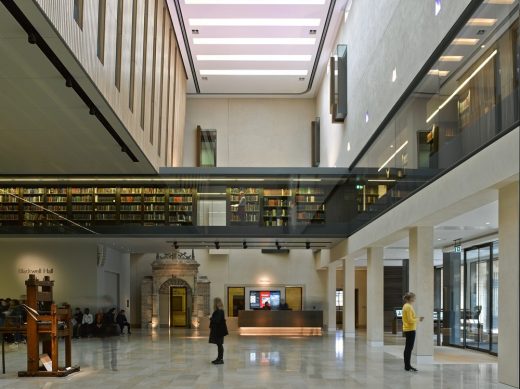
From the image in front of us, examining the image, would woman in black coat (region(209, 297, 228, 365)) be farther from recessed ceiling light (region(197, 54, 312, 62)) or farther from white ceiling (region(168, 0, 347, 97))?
recessed ceiling light (region(197, 54, 312, 62))

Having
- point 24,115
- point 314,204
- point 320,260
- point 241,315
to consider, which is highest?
point 24,115

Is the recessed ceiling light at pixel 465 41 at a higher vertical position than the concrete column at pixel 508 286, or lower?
higher

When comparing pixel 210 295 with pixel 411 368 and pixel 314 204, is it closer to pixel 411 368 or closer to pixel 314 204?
pixel 314 204

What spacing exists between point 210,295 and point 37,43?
23.8m

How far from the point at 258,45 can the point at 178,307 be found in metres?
13.6

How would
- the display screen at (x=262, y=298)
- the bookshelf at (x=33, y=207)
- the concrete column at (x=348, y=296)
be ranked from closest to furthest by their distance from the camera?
the bookshelf at (x=33, y=207)
the concrete column at (x=348, y=296)
the display screen at (x=262, y=298)

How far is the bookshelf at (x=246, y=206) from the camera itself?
22.3 metres

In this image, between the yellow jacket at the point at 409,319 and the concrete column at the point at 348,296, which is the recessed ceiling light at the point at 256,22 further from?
the yellow jacket at the point at 409,319

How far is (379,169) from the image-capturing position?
17.2 metres

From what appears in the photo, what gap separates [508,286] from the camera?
31.8 feet

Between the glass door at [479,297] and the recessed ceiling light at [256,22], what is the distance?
10.6m

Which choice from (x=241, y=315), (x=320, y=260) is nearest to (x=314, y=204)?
(x=241, y=315)

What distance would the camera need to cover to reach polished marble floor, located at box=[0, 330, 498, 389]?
10906 millimetres

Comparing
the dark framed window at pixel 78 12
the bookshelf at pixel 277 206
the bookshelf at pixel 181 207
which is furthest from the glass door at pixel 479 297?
the dark framed window at pixel 78 12
